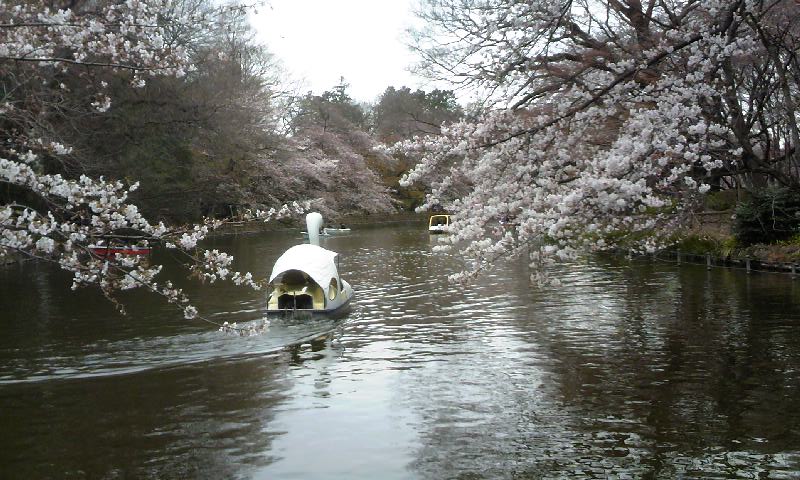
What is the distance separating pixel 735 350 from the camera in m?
12.9

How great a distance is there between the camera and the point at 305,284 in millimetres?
18047

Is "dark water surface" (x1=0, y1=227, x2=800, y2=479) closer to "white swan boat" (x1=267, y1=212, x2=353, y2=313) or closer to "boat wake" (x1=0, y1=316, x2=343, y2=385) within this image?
Result: "boat wake" (x1=0, y1=316, x2=343, y2=385)

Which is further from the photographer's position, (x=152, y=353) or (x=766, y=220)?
(x=766, y=220)

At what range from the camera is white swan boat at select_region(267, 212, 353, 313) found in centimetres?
1734

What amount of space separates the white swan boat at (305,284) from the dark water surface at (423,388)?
1.89 ft

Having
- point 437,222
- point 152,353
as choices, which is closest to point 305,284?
point 152,353

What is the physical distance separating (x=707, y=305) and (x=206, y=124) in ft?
64.1

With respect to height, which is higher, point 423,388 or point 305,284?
point 305,284

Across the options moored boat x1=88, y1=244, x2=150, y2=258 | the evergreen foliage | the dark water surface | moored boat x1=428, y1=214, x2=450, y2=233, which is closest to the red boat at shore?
moored boat x1=88, y1=244, x2=150, y2=258

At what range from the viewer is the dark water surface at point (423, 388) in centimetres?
829

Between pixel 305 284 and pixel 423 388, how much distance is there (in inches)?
286

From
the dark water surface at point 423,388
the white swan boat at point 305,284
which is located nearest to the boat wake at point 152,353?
the dark water surface at point 423,388

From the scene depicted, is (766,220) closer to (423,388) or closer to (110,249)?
(423,388)

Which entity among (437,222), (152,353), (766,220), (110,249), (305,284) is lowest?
(152,353)
